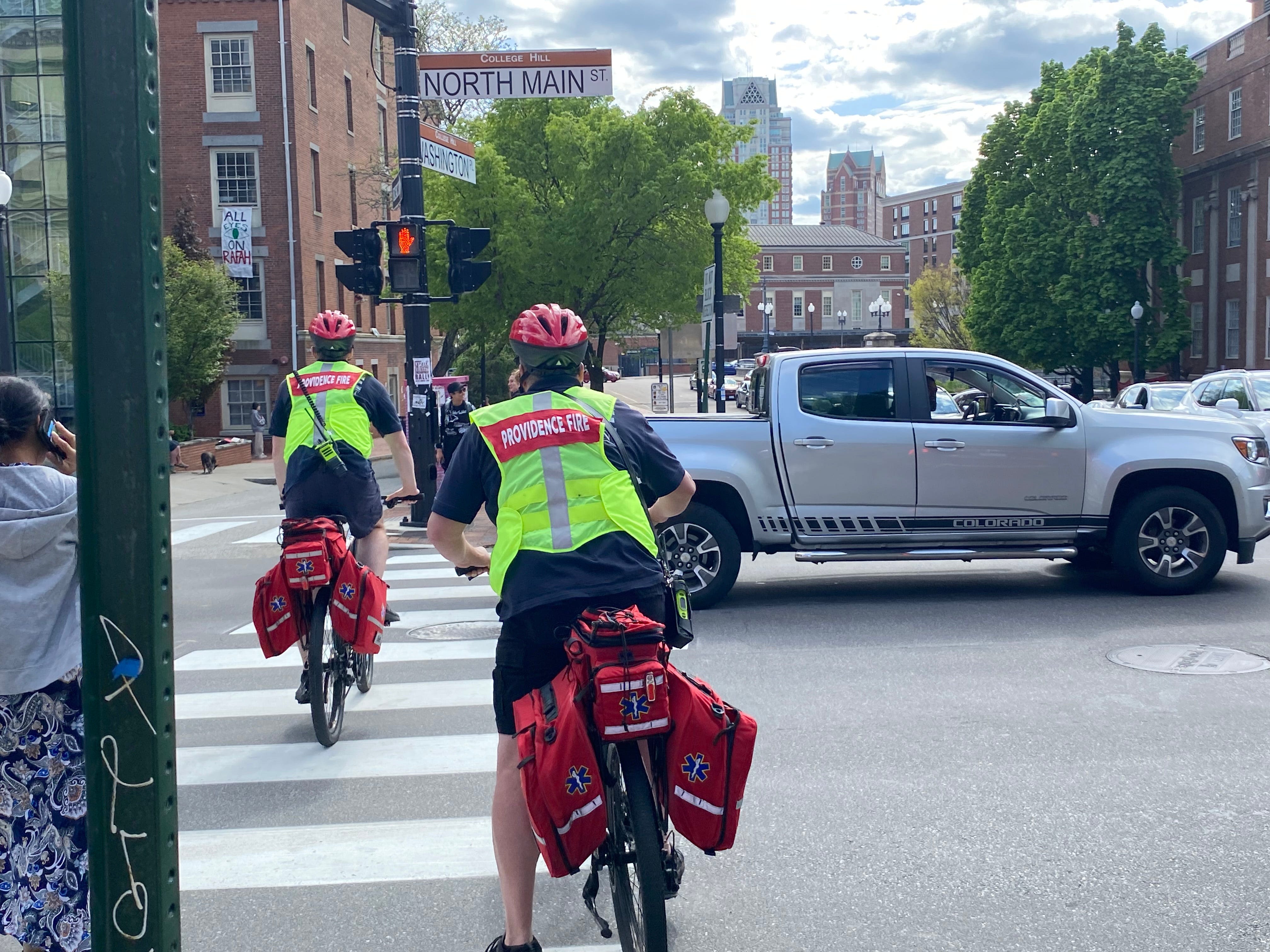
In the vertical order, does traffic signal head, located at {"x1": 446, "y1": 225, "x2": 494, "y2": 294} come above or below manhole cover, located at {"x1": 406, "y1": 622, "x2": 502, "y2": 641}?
A: above

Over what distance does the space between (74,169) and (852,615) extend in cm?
793

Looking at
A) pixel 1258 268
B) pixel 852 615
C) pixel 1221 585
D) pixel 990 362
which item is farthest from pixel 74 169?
pixel 1258 268

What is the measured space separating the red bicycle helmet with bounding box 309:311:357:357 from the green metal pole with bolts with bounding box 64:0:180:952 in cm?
453

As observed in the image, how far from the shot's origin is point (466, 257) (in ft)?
46.9

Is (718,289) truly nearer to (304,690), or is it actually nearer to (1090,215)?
(304,690)

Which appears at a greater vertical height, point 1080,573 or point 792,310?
point 792,310

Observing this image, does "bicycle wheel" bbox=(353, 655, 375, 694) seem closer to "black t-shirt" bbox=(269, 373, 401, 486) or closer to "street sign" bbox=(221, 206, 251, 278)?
"black t-shirt" bbox=(269, 373, 401, 486)

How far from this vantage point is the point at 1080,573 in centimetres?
1080

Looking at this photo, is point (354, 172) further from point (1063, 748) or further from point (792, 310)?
point (792, 310)

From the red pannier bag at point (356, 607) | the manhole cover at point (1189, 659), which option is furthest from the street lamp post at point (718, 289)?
the red pannier bag at point (356, 607)

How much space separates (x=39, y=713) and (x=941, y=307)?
222 feet

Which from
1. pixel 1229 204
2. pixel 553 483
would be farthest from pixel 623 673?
pixel 1229 204

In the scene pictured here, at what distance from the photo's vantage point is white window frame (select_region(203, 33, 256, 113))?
37.6m

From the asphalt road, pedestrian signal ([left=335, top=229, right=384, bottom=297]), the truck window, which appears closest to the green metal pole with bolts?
the asphalt road
